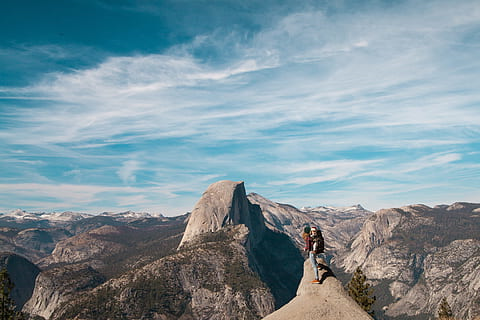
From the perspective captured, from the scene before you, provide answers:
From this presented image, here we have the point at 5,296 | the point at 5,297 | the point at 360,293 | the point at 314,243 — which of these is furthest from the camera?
the point at 360,293

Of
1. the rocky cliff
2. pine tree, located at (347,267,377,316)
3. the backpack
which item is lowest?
pine tree, located at (347,267,377,316)

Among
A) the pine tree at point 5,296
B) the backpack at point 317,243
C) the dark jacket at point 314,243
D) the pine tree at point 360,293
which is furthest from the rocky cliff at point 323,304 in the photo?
the pine tree at point 5,296

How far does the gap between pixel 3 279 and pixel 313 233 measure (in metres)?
66.0

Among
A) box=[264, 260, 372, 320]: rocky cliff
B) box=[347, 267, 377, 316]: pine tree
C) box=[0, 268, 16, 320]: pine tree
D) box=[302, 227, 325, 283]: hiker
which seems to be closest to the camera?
box=[264, 260, 372, 320]: rocky cliff

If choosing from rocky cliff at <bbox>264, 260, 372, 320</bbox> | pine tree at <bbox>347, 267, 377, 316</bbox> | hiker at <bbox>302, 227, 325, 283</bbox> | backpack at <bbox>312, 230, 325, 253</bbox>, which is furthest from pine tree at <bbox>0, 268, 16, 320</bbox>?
pine tree at <bbox>347, 267, 377, 316</bbox>

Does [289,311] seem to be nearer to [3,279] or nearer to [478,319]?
[478,319]

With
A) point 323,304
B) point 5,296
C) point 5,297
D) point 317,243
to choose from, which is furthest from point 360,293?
point 5,297

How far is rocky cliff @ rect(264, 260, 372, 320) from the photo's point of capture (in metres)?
26.3

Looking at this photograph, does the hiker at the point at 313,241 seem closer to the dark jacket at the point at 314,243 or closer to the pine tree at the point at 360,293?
the dark jacket at the point at 314,243

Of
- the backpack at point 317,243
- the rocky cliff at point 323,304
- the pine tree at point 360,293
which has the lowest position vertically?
the pine tree at point 360,293

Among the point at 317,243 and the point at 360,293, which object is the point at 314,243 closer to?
the point at 317,243

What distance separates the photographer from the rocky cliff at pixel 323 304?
26.3m

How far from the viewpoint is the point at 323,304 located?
27297 mm

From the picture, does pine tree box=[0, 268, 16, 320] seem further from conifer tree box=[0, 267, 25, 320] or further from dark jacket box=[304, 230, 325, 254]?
dark jacket box=[304, 230, 325, 254]
